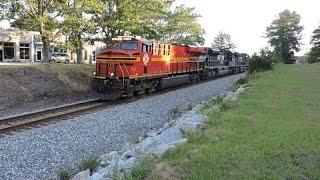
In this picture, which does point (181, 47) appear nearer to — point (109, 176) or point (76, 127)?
point (76, 127)

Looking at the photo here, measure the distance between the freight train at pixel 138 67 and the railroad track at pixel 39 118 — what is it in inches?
125

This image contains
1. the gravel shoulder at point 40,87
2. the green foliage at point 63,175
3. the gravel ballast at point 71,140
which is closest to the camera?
the green foliage at point 63,175

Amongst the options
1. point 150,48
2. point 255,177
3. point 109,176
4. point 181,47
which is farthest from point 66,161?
point 181,47

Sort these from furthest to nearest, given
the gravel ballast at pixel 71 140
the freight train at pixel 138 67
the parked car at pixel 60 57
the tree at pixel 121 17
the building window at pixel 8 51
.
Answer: the parked car at pixel 60 57 < the building window at pixel 8 51 < the tree at pixel 121 17 < the freight train at pixel 138 67 < the gravel ballast at pixel 71 140

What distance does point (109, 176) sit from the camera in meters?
6.96

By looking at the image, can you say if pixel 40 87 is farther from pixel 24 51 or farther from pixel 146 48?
pixel 24 51

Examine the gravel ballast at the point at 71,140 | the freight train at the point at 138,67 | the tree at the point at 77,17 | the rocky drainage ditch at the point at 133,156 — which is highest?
the tree at the point at 77,17

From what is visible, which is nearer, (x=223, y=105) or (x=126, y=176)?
(x=126, y=176)

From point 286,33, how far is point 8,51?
73003 mm

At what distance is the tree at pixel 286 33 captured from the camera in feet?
359

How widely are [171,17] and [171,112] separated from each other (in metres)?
33.3

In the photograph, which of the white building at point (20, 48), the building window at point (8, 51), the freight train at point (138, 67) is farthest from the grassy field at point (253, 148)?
the building window at point (8, 51)

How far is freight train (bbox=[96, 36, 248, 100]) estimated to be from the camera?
22856mm

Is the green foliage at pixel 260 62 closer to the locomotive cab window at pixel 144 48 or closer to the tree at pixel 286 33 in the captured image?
the locomotive cab window at pixel 144 48
